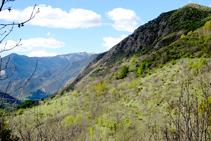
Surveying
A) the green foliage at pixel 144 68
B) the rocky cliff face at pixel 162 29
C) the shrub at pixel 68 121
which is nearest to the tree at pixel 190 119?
the shrub at pixel 68 121

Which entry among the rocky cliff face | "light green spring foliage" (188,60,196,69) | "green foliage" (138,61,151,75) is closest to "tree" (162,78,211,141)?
"light green spring foliage" (188,60,196,69)

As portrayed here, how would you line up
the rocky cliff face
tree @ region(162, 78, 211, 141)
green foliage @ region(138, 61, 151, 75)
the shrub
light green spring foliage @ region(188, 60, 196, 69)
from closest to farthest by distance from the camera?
1. tree @ region(162, 78, 211, 141)
2. the shrub
3. light green spring foliage @ region(188, 60, 196, 69)
4. green foliage @ region(138, 61, 151, 75)
5. the rocky cliff face

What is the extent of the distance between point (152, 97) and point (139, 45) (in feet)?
178

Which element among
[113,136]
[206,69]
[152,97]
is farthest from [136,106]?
[206,69]

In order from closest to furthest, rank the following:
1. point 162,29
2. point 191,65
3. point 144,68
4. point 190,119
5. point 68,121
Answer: point 190,119 → point 68,121 → point 191,65 → point 144,68 → point 162,29

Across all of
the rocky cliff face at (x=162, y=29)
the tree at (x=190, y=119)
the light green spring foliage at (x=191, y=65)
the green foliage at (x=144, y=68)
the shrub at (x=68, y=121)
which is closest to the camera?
the tree at (x=190, y=119)

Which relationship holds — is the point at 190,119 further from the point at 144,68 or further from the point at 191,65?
the point at 144,68

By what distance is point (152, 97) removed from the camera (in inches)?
602

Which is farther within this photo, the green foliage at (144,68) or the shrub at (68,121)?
the green foliage at (144,68)

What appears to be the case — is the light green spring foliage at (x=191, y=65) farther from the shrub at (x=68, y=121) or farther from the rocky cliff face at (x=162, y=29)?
the rocky cliff face at (x=162, y=29)

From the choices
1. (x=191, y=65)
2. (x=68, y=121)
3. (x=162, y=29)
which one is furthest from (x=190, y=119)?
(x=162, y=29)

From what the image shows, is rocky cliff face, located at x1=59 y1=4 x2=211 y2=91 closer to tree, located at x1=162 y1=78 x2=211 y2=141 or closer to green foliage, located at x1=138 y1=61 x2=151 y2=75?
green foliage, located at x1=138 y1=61 x2=151 y2=75

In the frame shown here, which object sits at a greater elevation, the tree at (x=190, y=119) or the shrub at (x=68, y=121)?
the tree at (x=190, y=119)

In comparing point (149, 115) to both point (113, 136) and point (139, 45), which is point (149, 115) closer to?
point (113, 136)
